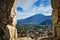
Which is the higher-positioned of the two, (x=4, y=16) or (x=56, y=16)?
(x=4, y=16)

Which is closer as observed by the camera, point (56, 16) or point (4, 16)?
point (4, 16)

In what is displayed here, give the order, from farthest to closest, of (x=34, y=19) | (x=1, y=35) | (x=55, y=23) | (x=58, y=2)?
(x=34, y=19) → (x=55, y=23) → (x=58, y=2) → (x=1, y=35)

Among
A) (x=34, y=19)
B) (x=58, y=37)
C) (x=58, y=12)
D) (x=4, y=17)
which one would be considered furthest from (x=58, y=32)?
(x=34, y=19)

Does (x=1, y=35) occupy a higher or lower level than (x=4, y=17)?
lower

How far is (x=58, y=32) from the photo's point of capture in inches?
291

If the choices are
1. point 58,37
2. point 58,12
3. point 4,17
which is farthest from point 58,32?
point 4,17

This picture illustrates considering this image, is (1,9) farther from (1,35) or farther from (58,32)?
(58,32)

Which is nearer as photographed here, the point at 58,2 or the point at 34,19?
the point at 58,2

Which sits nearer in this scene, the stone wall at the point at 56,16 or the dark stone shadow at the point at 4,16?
the dark stone shadow at the point at 4,16

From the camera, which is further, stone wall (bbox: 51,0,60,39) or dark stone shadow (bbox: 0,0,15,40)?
stone wall (bbox: 51,0,60,39)

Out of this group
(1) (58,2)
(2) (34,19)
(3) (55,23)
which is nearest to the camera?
(1) (58,2)

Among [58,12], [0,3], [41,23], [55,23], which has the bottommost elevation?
[41,23]

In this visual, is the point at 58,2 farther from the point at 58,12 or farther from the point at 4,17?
the point at 4,17

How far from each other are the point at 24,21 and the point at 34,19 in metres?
0.91
